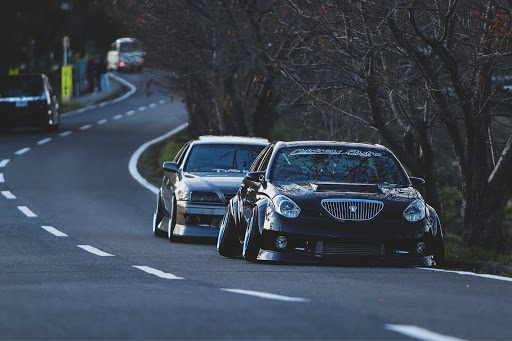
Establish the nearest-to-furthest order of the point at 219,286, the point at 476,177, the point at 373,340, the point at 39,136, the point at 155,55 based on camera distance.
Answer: the point at 373,340 → the point at 219,286 → the point at 476,177 → the point at 155,55 → the point at 39,136

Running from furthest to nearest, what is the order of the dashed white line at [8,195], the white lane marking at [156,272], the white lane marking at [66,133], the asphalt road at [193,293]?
the white lane marking at [66,133] < the dashed white line at [8,195] < the white lane marking at [156,272] < the asphalt road at [193,293]

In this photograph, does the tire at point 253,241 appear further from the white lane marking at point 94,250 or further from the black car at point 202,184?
the black car at point 202,184

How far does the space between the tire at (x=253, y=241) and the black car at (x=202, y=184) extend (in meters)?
3.64

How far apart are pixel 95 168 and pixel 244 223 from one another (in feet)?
64.8

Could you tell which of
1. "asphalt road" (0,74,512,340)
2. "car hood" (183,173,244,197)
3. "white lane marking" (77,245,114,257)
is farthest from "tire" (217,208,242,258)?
"car hood" (183,173,244,197)

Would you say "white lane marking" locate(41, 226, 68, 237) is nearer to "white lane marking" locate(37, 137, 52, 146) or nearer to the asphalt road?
the asphalt road

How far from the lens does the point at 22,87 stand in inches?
1660

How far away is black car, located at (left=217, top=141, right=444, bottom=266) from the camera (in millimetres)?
12344

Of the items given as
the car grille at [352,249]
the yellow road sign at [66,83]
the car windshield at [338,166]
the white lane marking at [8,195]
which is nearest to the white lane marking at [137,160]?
the white lane marking at [8,195]

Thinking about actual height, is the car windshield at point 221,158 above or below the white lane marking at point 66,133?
above

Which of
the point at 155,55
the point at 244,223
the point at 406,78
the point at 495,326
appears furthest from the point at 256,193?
the point at 155,55

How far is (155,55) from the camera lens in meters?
31.4

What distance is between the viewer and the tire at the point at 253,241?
1270 cm

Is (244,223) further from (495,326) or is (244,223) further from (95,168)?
(95,168)
